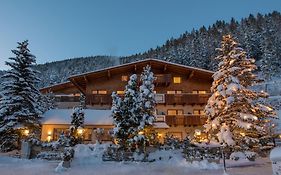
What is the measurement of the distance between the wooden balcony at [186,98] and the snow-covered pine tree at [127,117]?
29.2ft

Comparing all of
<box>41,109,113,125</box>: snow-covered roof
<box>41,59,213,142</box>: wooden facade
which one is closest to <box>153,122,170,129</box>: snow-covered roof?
<box>41,59,213,142</box>: wooden facade

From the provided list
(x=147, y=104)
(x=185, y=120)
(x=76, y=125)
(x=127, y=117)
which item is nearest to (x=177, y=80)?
(x=185, y=120)

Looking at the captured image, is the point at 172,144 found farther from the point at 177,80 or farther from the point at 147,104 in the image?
the point at 177,80

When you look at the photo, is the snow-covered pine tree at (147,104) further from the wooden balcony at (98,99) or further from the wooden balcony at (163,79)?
the wooden balcony at (98,99)

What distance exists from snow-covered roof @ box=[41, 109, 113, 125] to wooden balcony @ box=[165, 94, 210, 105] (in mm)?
7408

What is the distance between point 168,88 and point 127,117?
472 inches

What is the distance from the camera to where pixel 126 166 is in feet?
60.4

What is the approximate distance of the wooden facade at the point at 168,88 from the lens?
32188mm

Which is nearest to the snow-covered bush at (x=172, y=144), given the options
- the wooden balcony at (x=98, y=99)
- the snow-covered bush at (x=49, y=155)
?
the snow-covered bush at (x=49, y=155)

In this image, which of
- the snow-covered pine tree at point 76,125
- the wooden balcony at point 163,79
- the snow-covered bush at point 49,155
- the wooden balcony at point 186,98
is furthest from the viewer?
the wooden balcony at point 163,79

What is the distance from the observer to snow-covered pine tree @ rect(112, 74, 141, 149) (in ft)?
75.5

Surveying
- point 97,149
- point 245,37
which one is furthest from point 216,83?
point 245,37

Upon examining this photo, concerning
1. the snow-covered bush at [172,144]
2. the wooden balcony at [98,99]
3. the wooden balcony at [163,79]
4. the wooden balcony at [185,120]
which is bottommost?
the snow-covered bush at [172,144]

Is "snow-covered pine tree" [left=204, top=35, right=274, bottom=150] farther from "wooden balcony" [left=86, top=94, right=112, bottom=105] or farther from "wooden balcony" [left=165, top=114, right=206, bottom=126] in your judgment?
"wooden balcony" [left=86, top=94, right=112, bottom=105]
